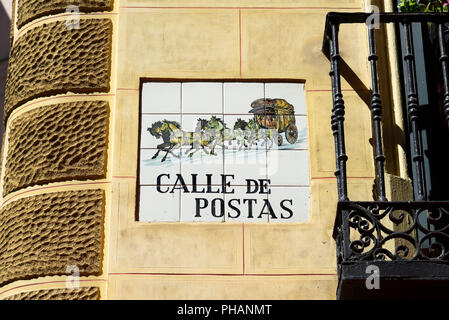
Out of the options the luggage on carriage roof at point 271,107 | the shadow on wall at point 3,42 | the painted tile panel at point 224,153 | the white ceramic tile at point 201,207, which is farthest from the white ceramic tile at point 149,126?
the shadow on wall at point 3,42

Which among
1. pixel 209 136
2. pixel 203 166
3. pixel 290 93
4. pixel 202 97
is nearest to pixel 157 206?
pixel 203 166

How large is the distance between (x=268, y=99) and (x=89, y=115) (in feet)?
4.48

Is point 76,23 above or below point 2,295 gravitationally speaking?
above

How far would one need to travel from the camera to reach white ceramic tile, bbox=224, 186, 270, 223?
311 inches

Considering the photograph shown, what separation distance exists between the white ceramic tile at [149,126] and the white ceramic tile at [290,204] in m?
0.93

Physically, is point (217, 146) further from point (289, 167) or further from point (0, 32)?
point (0, 32)

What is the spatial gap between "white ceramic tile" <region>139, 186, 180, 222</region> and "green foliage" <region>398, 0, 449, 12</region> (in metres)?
2.27

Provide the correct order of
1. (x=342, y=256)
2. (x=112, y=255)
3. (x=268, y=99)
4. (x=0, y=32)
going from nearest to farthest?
(x=342, y=256), (x=112, y=255), (x=268, y=99), (x=0, y=32)

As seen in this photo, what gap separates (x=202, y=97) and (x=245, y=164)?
646 mm

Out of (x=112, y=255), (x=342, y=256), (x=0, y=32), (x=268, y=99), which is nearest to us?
(x=342, y=256)

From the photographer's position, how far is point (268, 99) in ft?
27.1

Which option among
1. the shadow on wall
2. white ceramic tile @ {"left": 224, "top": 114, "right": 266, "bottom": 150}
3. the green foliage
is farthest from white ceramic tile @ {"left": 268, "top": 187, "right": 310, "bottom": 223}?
the shadow on wall

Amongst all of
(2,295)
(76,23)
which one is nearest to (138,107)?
(76,23)

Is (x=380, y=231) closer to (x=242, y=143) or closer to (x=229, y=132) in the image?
(x=242, y=143)
